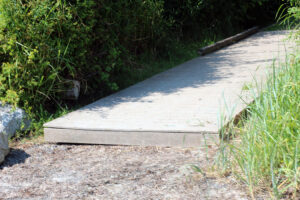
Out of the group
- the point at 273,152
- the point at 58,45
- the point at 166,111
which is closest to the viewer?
the point at 273,152

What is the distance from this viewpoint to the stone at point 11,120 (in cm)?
459

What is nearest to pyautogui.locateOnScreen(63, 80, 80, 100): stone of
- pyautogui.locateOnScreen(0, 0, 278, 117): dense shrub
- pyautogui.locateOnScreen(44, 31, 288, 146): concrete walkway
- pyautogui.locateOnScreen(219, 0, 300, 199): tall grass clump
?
pyautogui.locateOnScreen(0, 0, 278, 117): dense shrub

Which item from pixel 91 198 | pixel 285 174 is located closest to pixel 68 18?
pixel 91 198

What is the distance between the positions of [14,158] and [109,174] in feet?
3.76

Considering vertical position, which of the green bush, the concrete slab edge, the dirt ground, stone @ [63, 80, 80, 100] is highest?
the green bush

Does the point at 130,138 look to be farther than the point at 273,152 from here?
Yes

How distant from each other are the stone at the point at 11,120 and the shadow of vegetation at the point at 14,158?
1.17ft

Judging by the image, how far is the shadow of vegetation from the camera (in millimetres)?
4031

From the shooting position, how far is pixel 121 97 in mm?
5570

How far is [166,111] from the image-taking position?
4.83m

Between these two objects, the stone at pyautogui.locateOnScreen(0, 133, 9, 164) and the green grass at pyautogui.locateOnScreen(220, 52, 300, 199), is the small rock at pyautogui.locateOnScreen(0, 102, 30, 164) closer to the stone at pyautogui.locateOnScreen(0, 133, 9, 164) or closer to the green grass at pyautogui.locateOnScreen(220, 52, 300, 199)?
the stone at pyautogui.locateOnScreen(0, 133, 9, 164)

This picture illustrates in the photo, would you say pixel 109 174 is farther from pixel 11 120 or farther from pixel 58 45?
pixel 58 45

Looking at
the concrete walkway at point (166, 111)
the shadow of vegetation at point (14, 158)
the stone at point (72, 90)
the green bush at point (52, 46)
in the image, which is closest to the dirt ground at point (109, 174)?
the shadow of vegetation at point (14, 158)

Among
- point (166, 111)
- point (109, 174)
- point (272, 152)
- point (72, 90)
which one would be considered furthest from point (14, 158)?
point (272, 152)
